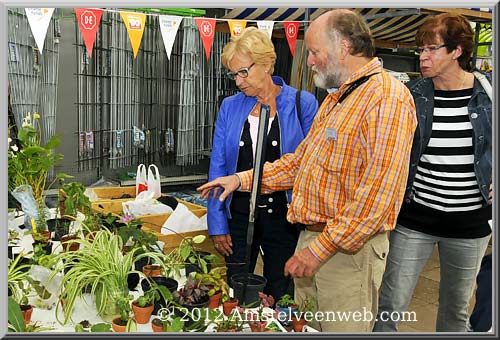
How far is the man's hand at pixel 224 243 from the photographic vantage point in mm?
2271

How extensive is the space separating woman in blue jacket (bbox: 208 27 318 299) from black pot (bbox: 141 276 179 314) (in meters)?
0.60

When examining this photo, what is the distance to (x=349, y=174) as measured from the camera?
148 centimetres

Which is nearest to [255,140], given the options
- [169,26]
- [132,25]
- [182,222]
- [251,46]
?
[251,46]

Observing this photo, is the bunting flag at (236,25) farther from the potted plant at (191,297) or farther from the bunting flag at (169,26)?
the potted plant at (191,297)

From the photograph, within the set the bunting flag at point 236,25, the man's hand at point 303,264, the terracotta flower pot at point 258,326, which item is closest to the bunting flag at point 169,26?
the bunting flag at point 236,25

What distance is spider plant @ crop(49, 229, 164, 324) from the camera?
1402 millimetres

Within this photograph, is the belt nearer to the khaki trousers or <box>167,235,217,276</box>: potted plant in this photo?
the khaki trousers

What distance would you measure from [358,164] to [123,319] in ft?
2.44

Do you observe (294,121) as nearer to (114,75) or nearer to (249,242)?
(249,242)

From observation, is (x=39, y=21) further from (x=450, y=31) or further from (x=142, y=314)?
(x=450, y=31)

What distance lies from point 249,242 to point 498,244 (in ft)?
2.15

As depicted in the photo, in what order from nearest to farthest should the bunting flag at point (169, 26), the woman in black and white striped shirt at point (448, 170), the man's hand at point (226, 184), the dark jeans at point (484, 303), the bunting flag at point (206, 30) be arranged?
the dark jeans at point (484, 303) → the man's hand at point (226, 184) → the woman in black and white striped shirt at point (448, 170) → the bunting flag at point (169, 26) → the bunting flag at point (206, 30)

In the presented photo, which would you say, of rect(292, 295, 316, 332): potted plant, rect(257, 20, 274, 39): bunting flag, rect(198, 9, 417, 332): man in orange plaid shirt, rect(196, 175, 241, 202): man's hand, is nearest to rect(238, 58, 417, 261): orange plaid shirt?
rect(198, 9, 417, 332): man in orange plaid shirt

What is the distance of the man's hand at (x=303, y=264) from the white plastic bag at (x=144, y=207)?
103 cm
